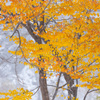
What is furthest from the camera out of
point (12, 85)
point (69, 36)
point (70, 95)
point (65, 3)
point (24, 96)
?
point (12, 85)

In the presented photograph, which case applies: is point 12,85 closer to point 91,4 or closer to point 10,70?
point 10,70

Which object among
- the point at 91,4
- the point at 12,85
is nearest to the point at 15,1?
the point at 91,4

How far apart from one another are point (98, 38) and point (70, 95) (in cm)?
245

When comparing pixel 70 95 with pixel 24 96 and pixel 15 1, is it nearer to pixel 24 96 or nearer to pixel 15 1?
pixel 24 96

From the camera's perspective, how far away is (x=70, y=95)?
5.71 m

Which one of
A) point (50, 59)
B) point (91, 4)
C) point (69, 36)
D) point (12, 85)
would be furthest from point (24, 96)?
point (12, 85)

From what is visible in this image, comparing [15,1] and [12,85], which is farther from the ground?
[12,85]

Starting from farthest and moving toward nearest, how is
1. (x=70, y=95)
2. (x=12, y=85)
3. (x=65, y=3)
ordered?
(x=12, y=85) → (x=70, y=95) → (x=65, y=3)

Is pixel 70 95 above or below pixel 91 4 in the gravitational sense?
below

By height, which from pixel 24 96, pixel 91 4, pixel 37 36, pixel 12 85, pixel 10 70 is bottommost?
pixel 24 96

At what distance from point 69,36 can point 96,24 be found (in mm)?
927

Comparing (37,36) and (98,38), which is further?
(37,36)

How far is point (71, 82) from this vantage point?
19.6 ft

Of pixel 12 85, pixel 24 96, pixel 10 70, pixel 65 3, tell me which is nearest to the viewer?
pixel 65 3
